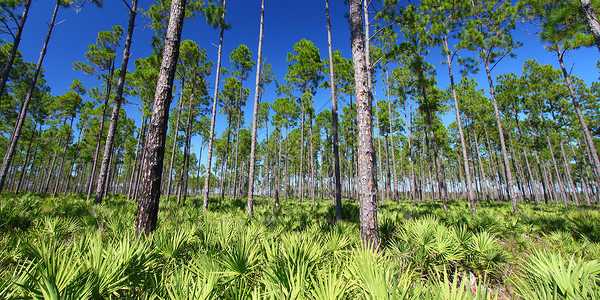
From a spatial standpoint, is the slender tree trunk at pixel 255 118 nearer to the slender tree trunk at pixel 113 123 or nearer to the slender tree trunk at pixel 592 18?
the slender tree trunk at pixel 113 123

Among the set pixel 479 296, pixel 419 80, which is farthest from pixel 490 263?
pixel 419 80

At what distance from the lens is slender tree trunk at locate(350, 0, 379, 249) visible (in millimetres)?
4570

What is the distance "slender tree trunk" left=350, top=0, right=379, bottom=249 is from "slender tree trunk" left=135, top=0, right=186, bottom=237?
14.1 feet

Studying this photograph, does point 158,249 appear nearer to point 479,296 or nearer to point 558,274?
point 479,296

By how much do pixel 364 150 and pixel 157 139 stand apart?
4533 mm

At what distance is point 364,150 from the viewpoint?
16.0 ft

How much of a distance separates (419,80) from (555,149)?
3659 centimetres

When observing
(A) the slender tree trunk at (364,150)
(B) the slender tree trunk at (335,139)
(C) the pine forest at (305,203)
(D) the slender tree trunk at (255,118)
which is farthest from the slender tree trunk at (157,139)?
(B) the slender tree trunk at (335,139)

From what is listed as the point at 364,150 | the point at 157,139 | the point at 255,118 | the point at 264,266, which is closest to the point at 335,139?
the point at 255,118

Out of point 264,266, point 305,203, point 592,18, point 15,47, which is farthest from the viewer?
point 305,203

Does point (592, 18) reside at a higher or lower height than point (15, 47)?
lower

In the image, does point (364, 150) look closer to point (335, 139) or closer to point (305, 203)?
point (335, 139)

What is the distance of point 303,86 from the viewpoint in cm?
1975

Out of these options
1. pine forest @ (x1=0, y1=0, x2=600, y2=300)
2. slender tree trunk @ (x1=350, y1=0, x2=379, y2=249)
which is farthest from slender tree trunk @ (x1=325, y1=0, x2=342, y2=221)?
slender tree trunk @ (x1=350, y1=0, x2=379, y2=249)
